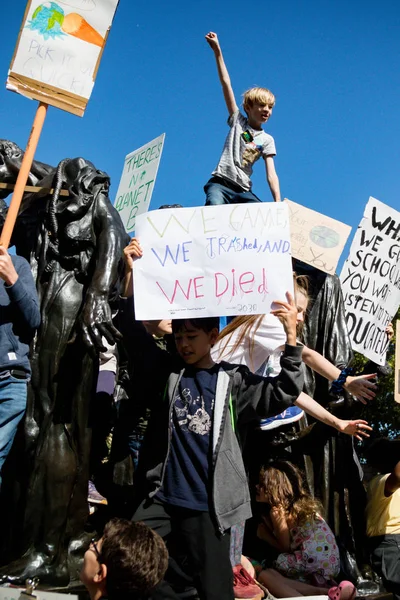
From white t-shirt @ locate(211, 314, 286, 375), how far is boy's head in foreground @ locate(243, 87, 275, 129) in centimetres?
261

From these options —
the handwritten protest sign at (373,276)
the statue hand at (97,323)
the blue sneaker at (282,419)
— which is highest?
the handwritten protest sign at (373,276)

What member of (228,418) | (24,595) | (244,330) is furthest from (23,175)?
(24,595)

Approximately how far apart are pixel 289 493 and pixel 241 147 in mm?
2993

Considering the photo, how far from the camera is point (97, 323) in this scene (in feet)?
11.6

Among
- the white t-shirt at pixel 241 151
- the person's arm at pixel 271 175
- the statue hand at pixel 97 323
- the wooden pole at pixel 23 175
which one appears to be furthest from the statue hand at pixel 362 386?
the person's arm at pixel 271 175

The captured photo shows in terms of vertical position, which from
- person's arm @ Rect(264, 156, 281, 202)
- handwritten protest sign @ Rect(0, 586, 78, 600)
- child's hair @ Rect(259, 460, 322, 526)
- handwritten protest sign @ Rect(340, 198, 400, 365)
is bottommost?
handwritten protest sign @ Rect(0, 586, 78, 600)

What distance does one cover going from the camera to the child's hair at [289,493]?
14.4 feet

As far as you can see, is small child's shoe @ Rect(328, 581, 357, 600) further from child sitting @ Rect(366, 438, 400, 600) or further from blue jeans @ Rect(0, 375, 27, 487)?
blue jeans @ Rect(0, 375, 27, 487)

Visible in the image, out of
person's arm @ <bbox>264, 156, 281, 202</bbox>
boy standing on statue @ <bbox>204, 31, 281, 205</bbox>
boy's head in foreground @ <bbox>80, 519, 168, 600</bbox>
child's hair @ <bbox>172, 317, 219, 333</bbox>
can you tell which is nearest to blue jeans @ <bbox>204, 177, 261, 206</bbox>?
boy standing on statue @ <bbox>204, 31, 281, 205</bbox>

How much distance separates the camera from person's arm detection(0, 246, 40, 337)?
3208 millimetres

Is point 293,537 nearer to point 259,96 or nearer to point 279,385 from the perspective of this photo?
point 279,385

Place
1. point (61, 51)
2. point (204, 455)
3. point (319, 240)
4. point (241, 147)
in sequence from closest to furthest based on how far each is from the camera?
point (204, 455), point (61, 51), point (319, 240), point (241, 147)

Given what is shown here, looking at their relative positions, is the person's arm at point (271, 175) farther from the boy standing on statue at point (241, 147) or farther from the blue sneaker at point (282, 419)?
the blue sneaker at point (282, 419)

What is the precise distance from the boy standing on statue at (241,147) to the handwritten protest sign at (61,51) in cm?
211
